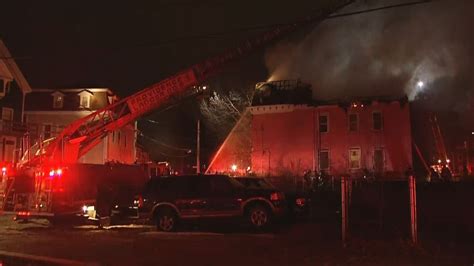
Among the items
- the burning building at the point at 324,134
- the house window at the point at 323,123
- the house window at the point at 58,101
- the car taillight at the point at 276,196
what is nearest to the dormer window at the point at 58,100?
the house window at the point at 58,101

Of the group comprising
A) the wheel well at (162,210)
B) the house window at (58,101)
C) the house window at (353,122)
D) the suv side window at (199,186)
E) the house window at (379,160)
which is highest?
the house window at (58,101)

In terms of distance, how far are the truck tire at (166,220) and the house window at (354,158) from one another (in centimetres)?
1807

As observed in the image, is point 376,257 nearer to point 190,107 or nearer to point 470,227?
point 470,227

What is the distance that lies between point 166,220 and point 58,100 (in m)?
27.8

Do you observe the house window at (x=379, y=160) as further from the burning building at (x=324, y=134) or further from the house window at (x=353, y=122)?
the house window at (x=353, y=122)

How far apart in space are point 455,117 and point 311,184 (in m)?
16.7

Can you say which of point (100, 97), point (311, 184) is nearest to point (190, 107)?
point (100, 97)

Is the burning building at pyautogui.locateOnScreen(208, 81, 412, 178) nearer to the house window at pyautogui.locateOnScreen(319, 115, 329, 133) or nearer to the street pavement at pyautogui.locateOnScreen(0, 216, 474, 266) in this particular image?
the house window at pyautogui.locateOnScreen(319, 115, 329, 133)

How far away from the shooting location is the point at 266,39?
18438 millimetres

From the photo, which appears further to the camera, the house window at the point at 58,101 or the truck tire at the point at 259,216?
the house window at the point at 58,101

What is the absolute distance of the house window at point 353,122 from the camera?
1194 inches

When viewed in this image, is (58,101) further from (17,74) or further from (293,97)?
(293,97)

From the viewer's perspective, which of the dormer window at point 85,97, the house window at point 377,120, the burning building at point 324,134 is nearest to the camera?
the burning building at point 324,134

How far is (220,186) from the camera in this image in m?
14.5
